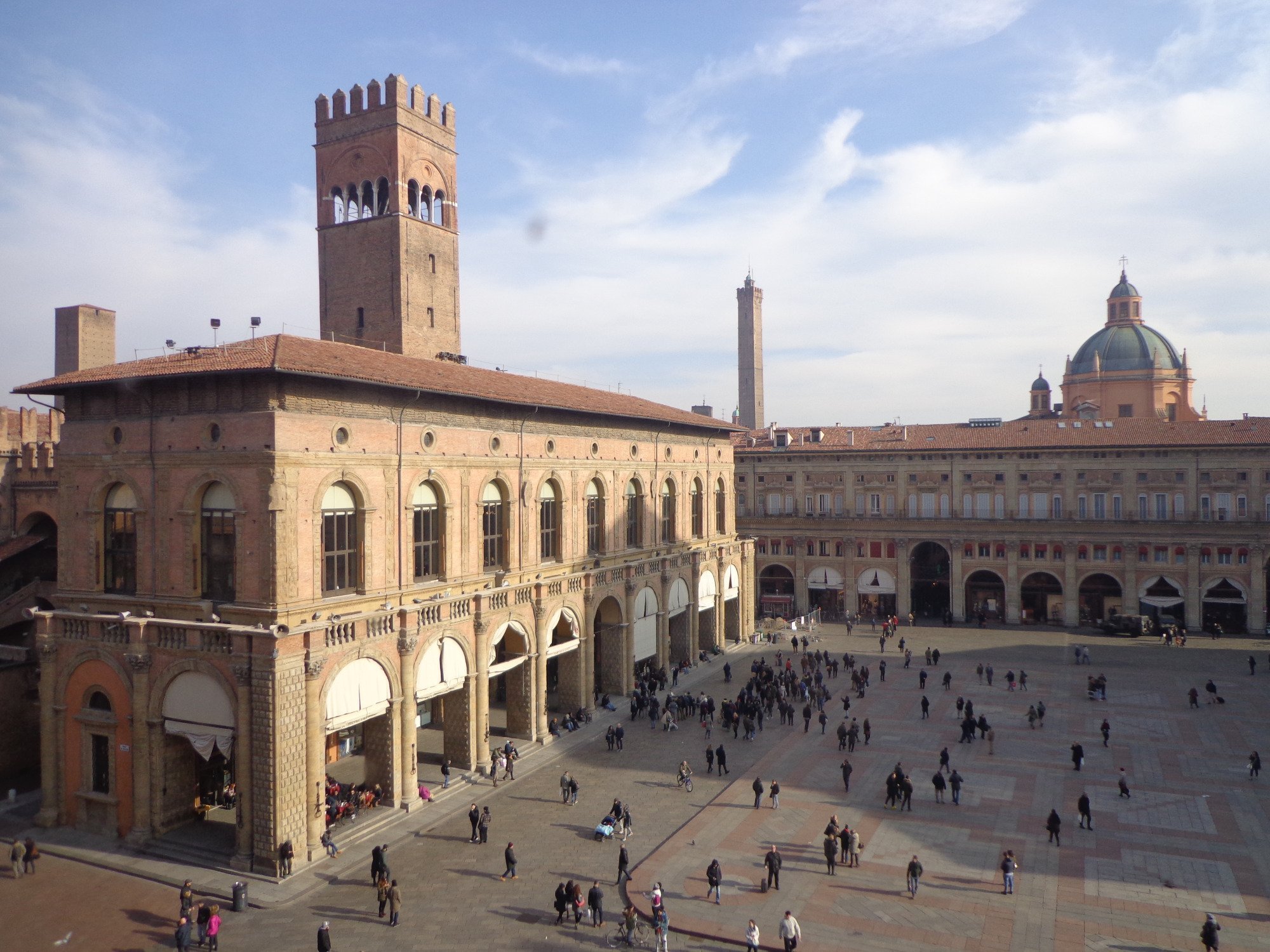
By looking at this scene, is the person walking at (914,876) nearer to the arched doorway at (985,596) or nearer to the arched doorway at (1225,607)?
the arched doorway at (985,596)

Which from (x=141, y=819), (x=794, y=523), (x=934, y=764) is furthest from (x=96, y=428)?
(x=794, y=523)

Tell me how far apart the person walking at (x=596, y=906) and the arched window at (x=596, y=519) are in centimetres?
2191

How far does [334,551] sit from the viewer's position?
28297mm

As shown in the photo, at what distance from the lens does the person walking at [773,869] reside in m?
23.5

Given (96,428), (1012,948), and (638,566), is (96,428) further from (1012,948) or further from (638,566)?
(1012,948)

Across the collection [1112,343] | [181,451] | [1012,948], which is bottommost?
[1012,948]

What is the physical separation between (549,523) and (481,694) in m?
9.46

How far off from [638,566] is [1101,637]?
35218 millimetres

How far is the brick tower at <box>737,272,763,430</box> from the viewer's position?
109 m

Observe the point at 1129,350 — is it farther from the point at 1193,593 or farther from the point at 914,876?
the point at 914,876

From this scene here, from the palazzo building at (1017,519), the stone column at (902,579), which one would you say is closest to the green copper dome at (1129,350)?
the palazzo building at (1017,519)

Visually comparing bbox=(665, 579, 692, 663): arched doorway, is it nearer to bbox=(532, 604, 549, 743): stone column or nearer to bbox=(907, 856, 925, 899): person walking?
bbox=(532, 604, 549, 743): stone column

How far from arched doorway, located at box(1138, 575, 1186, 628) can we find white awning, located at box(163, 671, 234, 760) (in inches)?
2322

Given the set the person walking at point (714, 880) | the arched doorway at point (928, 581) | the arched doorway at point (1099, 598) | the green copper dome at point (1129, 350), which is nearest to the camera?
the person walking at point (714, 880)
